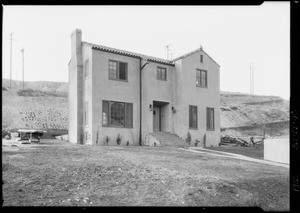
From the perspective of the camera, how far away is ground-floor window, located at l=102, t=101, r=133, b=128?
64.0 feet

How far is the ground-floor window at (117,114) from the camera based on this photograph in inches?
768

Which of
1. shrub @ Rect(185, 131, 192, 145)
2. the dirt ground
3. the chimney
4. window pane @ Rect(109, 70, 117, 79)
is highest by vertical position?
the chimney

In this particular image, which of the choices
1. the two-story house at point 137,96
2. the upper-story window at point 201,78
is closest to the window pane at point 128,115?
the two-story house at point 137,96

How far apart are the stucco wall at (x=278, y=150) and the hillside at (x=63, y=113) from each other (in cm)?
2992

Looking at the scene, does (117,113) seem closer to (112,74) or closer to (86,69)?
(112,74)

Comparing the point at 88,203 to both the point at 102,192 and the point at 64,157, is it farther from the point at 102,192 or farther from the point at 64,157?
the point at 64,157

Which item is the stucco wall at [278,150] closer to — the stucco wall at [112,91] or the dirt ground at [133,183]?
the dirt ground at [133,183]

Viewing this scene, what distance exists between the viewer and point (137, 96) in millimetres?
21172

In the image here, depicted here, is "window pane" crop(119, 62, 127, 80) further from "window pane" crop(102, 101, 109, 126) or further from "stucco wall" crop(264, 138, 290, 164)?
"stucco wall" crop(264, 138, 290, 164)

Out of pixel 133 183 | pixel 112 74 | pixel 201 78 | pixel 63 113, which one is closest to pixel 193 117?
pixel 201 78

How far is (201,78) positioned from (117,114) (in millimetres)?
6971

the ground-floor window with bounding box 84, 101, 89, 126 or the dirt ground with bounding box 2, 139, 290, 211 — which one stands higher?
the ground-floor window with bounding box 84, 101, 89, 126

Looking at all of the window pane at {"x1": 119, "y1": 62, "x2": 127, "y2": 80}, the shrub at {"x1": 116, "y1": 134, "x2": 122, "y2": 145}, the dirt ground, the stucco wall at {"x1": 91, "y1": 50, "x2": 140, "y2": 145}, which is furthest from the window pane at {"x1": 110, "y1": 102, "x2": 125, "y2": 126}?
the dirt ground
